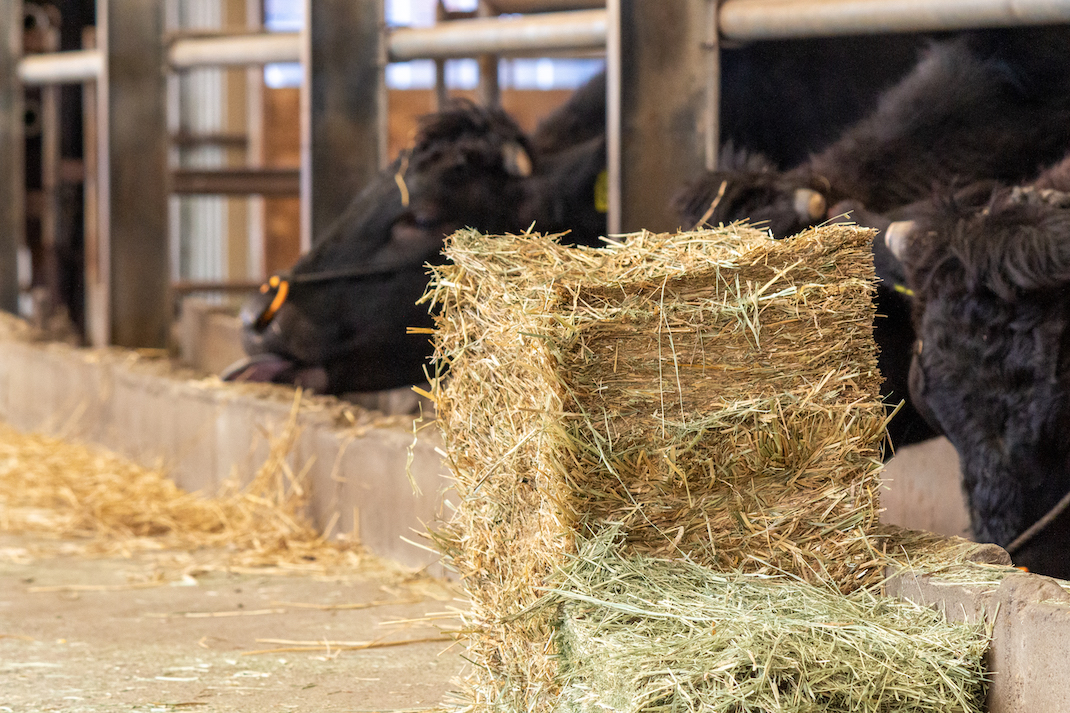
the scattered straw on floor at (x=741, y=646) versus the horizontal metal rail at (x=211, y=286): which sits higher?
the horizontal metal rail at (x=211, y=286)

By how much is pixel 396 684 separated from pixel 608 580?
3.15 ft

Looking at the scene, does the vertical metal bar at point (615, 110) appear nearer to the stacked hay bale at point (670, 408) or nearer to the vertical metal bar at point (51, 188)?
the stacked hay bale at point (670, 408)

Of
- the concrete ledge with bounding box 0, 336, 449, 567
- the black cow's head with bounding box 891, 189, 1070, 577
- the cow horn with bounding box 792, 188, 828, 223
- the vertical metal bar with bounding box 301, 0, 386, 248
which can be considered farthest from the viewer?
the vertical metal bar with bounding box 301, 0, 386, 248

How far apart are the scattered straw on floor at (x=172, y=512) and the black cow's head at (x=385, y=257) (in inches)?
14.5

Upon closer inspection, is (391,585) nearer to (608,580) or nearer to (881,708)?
(608,580)

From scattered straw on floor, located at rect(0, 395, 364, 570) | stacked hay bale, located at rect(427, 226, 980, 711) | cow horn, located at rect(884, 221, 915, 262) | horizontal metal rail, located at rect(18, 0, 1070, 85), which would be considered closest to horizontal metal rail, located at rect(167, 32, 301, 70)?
horizontal metal rail, located at rect(18, 0, 1070, 85)

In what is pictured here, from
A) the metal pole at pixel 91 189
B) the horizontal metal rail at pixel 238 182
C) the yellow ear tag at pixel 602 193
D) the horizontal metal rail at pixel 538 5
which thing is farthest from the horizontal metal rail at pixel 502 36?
the metal pole at pixel 91 189

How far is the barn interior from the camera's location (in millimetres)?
3436

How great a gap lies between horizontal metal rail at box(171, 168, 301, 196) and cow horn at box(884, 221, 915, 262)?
579 cm

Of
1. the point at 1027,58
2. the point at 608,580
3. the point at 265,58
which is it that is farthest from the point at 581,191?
the point at 608,580

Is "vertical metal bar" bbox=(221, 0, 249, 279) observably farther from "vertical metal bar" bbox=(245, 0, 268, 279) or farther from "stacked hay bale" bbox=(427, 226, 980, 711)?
"stacked hay bale" bbox=(427, 226, 980, 711)

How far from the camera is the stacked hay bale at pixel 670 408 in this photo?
2689 millimetres

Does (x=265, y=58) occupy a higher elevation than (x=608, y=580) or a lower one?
higher

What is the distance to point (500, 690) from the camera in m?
2.88
